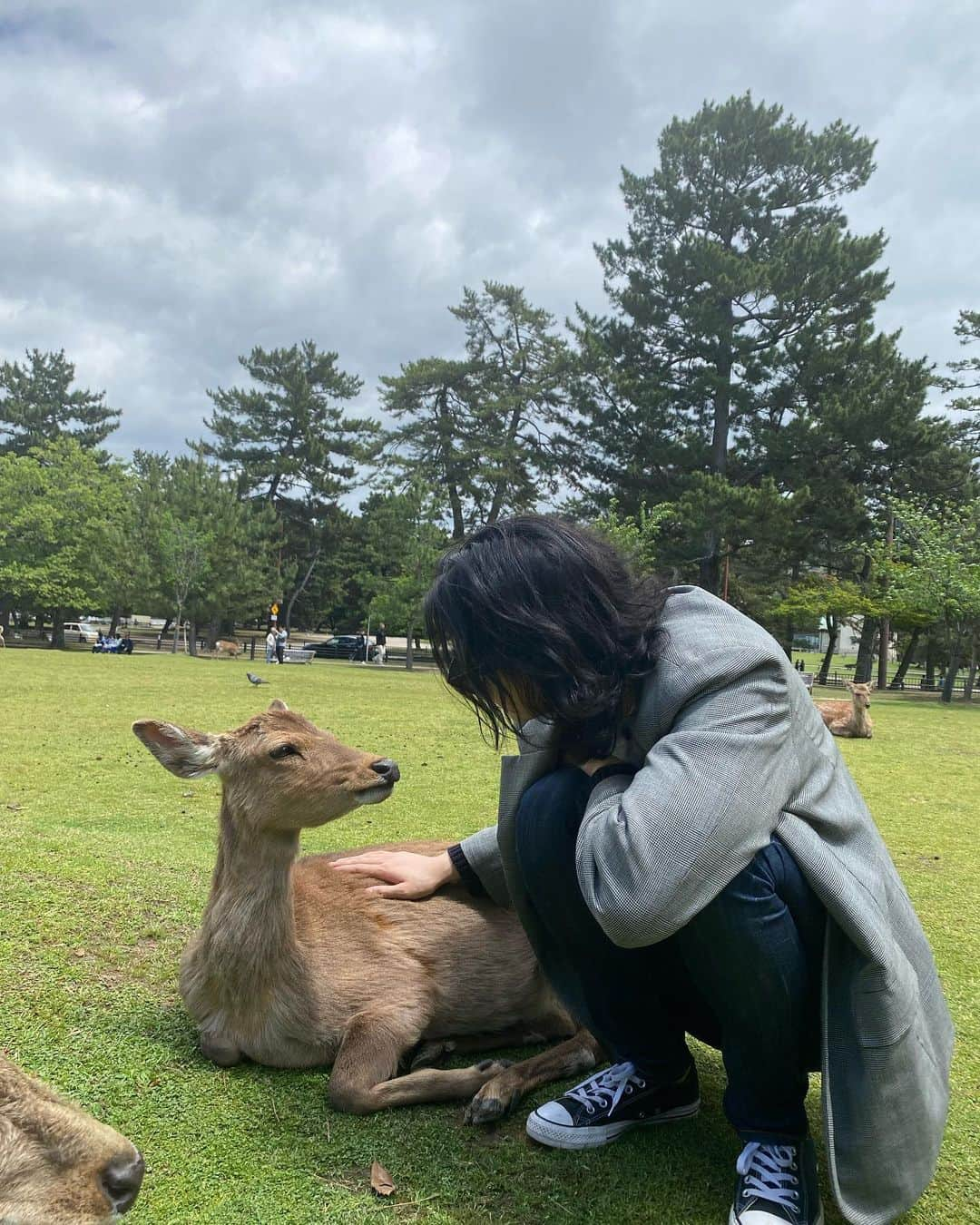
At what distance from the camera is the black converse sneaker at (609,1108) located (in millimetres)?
1999

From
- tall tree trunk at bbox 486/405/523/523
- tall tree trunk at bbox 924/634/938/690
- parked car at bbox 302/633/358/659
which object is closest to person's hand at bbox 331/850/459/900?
tall tree trunk at bbox 486/405/523/523

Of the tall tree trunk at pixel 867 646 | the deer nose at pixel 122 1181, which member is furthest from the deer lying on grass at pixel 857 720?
the tall tree trunk at pixel 867 646

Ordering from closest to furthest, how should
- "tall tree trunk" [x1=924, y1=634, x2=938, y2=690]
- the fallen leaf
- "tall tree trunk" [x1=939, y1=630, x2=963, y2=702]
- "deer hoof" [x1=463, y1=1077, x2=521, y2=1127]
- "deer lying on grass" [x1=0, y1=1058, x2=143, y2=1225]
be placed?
"deer lying on grass" [x1=0, y1=1058, x2=143, y2=1225]
the fallen leaf
"deer hoof" [x1=463, y1=1077, x2=521, y2=1127]
"tall tree trunk" [x1=939, y1=630, x2=963, y2=702]
"tall tree trunk" [x1=924, y1=634, x2=938, y2=690]

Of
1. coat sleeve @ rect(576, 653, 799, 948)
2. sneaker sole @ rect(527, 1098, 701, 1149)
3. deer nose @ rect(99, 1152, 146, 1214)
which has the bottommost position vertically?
sneaker sole @ rect(527, 1098, 701, 1149)

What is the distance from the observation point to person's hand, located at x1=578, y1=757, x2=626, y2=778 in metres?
1.96

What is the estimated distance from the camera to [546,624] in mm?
1839

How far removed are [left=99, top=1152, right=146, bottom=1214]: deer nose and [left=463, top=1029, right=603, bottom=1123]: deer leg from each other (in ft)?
2.70

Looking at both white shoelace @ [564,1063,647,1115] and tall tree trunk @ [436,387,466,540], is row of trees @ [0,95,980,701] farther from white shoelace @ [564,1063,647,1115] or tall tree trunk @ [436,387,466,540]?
white shoelace @ [564,1063,647,1115]

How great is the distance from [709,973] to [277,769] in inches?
52.7

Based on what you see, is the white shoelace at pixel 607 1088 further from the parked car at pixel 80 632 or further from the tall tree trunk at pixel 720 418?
the parked car at pixel 80 632

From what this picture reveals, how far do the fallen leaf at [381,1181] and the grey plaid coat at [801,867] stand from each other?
0.76 m

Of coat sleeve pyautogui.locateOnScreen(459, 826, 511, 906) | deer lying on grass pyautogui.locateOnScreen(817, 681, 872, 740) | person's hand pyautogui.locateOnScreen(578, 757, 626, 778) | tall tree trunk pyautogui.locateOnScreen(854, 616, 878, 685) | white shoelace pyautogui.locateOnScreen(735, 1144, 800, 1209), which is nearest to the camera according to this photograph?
white shoelace pyautogui.locateOnScreen(735, 1144, 800, 1209)

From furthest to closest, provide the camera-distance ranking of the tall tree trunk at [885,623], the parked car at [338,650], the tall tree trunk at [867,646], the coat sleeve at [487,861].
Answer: the parked car at [338,650] < the tall tree trunk at [867,646] < the tall tree trunk at [885,623] < the coat sleeve at [487,861]

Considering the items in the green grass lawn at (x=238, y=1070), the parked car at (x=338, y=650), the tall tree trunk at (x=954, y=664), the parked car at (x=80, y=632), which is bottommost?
the parked car at (x=80, y=632)
